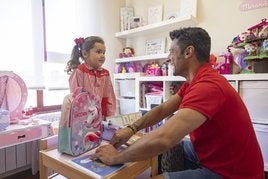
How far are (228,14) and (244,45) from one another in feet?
1.63

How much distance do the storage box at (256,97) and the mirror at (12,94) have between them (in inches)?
73.1

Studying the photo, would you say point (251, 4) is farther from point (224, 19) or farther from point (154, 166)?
point (154, 166)

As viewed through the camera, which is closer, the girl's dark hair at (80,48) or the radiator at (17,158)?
the girl's dark hair at (80,48)

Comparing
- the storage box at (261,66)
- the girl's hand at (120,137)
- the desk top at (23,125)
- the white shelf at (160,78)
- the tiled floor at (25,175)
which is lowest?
the tiled floor at (25,175)

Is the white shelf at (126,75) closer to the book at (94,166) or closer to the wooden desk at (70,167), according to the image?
the wooden desk at (70,167)

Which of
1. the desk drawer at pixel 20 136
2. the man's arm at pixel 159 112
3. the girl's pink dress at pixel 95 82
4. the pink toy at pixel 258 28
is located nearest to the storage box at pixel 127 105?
the girl's pink dress at pixel 95 82

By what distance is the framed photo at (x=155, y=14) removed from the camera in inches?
97.0

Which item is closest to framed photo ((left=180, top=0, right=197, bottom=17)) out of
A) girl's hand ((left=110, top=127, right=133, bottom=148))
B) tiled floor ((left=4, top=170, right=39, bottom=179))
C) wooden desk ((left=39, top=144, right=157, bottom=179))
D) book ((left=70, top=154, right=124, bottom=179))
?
girl's hand ((left=110, top=127, right=133, bottom=148))

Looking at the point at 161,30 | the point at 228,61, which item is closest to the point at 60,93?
the point at 161,30

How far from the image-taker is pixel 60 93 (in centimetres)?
235

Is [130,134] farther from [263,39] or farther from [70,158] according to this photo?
[263,39]

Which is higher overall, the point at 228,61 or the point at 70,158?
the point at 228,61

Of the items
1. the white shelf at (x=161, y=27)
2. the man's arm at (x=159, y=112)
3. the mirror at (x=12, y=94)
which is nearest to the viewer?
the man's arm at (x=159, y=112)

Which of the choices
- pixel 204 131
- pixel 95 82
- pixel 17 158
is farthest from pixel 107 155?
pixel 17 158
